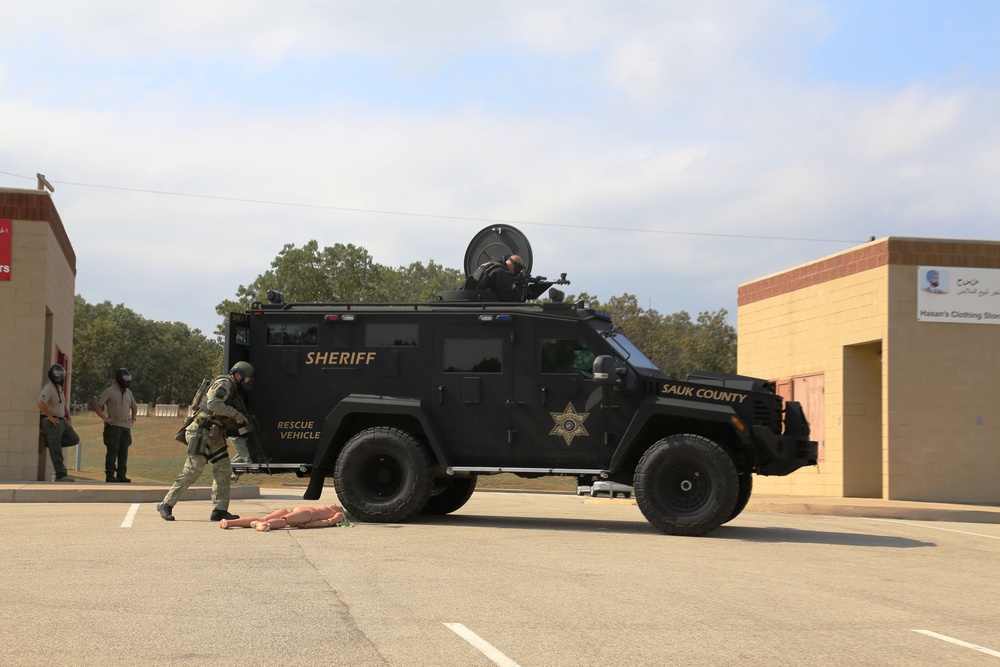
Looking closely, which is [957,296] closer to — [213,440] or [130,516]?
[213,440]

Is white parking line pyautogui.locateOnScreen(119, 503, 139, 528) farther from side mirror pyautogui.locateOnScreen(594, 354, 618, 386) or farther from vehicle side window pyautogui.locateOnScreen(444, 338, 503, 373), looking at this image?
side mirror pyautogui.locateOnScreen(594, 354, 618, 386)

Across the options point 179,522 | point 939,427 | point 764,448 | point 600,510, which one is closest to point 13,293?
point 179,522

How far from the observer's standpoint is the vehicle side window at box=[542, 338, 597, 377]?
13.3 metres

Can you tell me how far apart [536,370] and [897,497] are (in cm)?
1147

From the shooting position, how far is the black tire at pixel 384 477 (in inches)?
517

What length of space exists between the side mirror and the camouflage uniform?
3.92 metres

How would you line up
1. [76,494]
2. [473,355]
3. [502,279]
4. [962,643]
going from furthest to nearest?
[76,494], [502,279], [473,355], [962,643]

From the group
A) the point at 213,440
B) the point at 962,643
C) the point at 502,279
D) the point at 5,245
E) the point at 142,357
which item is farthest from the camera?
the point at 142,357

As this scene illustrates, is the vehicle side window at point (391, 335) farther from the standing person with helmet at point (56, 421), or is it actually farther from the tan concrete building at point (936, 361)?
the tan concrete building at point (936, 361)

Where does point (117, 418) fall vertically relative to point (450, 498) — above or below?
above

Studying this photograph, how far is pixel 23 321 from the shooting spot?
62.9ft

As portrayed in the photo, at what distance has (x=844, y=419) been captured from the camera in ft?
78.2

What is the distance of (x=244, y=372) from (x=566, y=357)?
366cm

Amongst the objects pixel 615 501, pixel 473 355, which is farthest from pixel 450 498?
pixel 615 501
